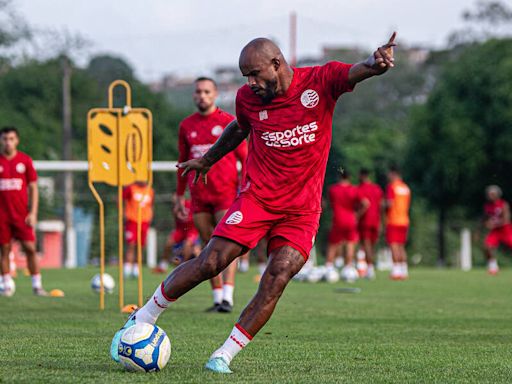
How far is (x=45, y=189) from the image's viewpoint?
42.3 m

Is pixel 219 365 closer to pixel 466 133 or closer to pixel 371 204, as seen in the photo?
pixel 371 204

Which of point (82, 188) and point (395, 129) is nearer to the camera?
point (82, 188)

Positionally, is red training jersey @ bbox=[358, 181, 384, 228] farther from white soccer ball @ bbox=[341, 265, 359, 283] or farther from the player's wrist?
the player's wrist

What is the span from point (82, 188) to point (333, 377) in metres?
43.8

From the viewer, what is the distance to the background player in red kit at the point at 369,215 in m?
25.1

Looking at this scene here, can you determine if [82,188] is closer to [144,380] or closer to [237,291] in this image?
[237,291]

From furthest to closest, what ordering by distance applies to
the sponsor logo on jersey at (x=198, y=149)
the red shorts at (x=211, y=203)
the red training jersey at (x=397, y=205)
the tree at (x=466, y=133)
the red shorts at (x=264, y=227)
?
1. the tree at (x=466, y=133)
2. the red training jersey at (x=397, y=205)
3. the red shorts at (x=211, y=203)
4. the sponsor logo on jersey at (x=198, y=149)
5. the red shorts at (x=264, y=227)

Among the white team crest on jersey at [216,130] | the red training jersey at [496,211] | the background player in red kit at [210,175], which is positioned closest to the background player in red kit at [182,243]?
the background player in red kit at [210,175]

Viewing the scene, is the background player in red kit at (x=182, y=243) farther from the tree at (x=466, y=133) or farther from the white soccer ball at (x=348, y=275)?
the tree at (x=466, y=133)

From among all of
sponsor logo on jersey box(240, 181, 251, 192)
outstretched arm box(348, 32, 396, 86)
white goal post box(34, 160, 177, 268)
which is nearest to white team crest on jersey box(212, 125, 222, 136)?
sponsor logo on jersey box(240, 181, 251, 192)

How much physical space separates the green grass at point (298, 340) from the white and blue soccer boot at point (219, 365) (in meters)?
0.08

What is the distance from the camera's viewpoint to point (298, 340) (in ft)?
31.4

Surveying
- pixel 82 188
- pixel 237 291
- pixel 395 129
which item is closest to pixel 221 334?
pixel 237 291

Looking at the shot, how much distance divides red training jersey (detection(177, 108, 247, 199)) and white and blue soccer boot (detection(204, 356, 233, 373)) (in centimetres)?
520
